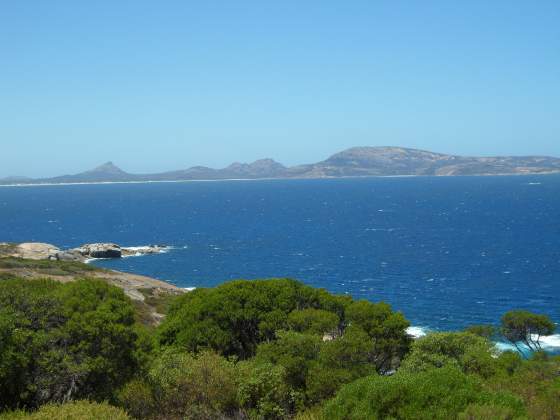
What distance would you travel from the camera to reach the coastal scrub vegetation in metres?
18.7

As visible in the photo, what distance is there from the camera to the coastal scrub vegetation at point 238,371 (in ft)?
61.2

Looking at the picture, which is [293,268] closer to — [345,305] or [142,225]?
[345,305]

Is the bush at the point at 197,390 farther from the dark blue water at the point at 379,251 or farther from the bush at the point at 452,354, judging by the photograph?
the dark blue water at the point at 379,251

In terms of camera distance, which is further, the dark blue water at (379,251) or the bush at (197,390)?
the dark blue water at (379,251)

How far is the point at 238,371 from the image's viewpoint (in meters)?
24.6

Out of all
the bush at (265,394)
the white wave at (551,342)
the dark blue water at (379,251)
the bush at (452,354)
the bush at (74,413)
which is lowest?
the white wave at (551,342)

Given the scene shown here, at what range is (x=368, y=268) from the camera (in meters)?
95.3

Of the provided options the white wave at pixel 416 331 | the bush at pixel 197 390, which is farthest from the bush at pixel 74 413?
the white wave at pixel 416 331

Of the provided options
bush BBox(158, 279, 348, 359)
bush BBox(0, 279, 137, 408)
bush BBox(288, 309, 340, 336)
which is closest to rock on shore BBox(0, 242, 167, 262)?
bush BBox(158, 279, 348, 359)

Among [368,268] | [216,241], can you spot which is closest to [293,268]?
[368,268]

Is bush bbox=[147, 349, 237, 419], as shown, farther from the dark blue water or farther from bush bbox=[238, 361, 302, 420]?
the dark blue water

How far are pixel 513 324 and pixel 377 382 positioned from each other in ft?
109

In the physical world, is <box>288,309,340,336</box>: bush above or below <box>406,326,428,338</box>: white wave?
above

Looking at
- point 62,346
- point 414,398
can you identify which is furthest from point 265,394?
point 62,346
